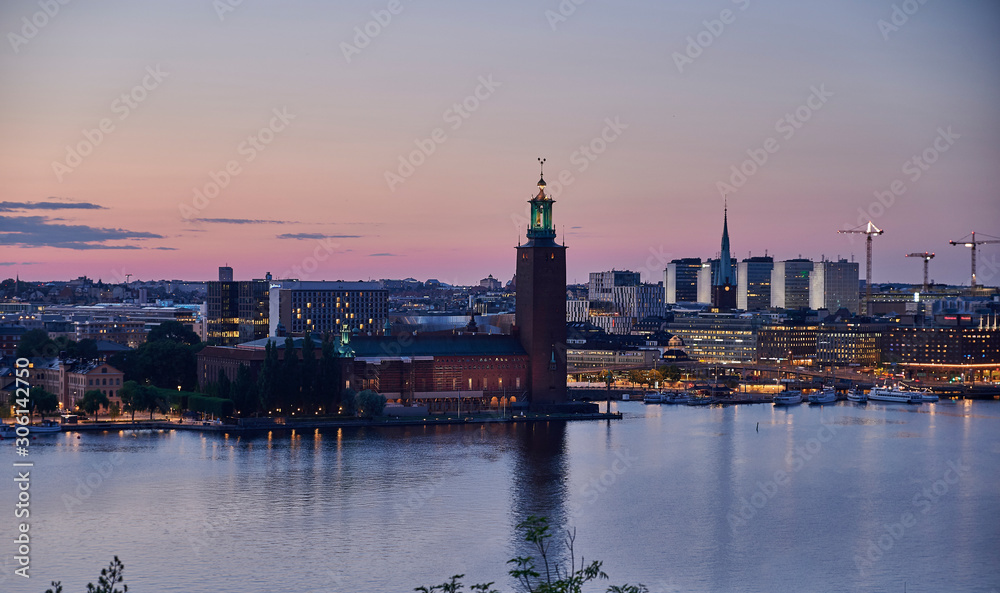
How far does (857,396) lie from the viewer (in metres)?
50.0

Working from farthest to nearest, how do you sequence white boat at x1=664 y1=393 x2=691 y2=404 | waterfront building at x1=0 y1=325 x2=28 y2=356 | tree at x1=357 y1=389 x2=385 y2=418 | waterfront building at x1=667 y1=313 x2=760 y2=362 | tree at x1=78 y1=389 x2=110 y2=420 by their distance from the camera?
waterfront building at x1=667 y1=313 x2=760 y2=362
waterfront building at x1=0 y1=325 x2=28 y2=356
white boat at x1=664 y1=393 x2=691 y2=404
tree at x1=357 y1=389 x2=385 y2=418
tree at x1=78 y1=389 x2=110 y2=420

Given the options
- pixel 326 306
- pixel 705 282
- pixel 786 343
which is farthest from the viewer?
pixel 705 282

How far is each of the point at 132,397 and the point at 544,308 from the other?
444 inches

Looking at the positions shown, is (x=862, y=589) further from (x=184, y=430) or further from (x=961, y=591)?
(x=184, y=430)

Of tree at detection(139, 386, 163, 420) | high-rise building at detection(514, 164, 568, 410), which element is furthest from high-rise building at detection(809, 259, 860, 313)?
tree at detection(139, 386, 163, 420)

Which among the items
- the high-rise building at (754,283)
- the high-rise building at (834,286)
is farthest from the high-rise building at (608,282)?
the high-rise building at (834,286)

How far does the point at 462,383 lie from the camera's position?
38125 mm

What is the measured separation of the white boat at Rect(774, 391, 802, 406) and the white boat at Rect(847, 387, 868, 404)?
2422 millimetres

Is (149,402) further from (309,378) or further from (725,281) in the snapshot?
(725,281)

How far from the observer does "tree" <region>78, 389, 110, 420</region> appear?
33.7m

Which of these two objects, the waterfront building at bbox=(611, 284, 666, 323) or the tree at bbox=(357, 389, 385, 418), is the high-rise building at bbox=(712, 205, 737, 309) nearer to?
the waterfront building at bbox=(611, 284, 666, 323)

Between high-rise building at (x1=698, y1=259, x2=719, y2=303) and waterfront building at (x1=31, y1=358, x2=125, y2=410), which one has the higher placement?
high-rise building at (x1=698, y1=259, x2=719, y2=303)

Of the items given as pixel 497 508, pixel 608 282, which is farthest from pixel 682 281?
pixel 497 508

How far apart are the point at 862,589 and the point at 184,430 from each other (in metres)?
19.8
